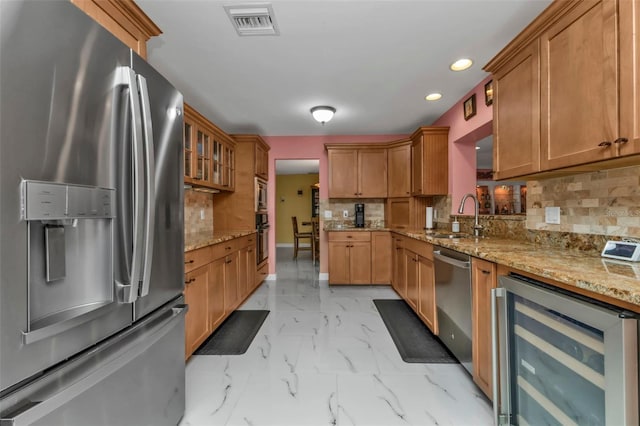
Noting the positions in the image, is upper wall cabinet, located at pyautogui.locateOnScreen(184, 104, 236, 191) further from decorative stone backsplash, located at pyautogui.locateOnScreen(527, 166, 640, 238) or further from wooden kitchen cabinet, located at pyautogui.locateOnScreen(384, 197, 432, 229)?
decorative stone backsplash, located at pyautogui.locateOnScreen(527, 166, 640, 238)

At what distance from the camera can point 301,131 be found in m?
4.53

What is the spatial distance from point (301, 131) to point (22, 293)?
4.11 metres

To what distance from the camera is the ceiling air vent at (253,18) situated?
1.79 meters

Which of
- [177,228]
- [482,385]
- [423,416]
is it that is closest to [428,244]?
[482,385]

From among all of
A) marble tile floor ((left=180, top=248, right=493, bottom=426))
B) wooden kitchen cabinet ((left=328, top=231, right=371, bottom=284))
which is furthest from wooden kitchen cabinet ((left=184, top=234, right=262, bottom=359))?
wooden kitchen cabinet ((left=328, top=231, right=371, bottom=284))

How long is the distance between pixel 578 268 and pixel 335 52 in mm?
2106

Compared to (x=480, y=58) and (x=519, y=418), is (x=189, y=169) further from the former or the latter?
(x=519, y=418)

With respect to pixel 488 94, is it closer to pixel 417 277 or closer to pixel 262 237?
pixel 417 277

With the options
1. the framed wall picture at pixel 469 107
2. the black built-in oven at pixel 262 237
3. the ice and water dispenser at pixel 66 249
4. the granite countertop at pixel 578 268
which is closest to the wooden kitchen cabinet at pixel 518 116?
the granite countertop at pixel 578 268

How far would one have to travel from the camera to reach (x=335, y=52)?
2.28 m

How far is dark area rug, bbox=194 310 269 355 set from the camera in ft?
7.79

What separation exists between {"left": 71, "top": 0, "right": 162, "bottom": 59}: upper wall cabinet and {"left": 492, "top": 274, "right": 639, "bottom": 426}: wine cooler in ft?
7.26

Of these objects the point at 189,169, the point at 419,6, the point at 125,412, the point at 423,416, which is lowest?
the point at 423,416

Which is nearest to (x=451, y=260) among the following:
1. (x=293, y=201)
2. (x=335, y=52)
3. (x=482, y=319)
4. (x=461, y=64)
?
(x=482, y=319)
